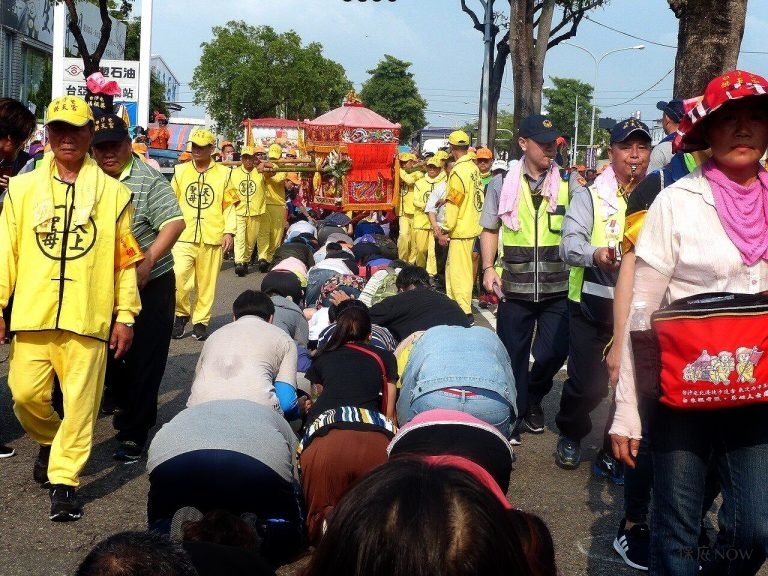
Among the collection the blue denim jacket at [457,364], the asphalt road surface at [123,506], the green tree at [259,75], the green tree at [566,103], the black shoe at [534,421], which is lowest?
the asphalt road surface at [123,506]

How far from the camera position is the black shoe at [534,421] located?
7035mm

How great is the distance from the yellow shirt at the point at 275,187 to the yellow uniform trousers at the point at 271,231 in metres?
0.09

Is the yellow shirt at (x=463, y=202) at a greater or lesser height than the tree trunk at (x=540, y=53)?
lesser

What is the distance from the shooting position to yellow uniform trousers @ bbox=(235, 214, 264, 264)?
16.8 meters

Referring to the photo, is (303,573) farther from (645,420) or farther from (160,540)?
(645,420)

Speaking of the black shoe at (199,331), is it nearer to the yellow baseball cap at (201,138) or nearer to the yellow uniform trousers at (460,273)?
the yellow baseball cap at (201,138)

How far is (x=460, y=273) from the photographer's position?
12172mm

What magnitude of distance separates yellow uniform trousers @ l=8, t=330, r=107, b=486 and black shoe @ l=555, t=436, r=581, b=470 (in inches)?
108

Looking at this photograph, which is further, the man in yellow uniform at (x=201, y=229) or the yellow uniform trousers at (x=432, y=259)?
the yellow uniform trousers at (x=432, y=259)

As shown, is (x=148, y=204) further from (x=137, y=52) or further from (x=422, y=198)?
(x=137, y=52)

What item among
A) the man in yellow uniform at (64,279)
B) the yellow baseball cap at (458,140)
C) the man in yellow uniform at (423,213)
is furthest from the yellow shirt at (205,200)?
the man in yellow uniform at (64,279)

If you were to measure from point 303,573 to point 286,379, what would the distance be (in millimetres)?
3999

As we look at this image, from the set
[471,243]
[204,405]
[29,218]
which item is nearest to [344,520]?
[204,405]

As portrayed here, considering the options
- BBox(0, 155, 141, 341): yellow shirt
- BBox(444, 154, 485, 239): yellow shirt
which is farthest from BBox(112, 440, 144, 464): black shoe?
BBox(444, 154, 485, 239): yellow shirt
